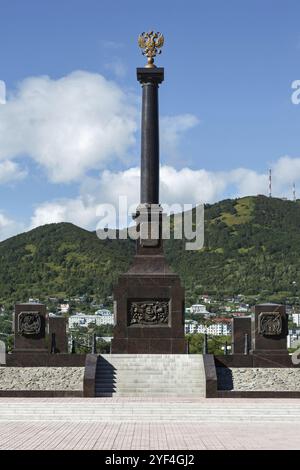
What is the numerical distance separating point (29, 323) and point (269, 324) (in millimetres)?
7223

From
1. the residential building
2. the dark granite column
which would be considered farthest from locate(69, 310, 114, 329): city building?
the dark granite column

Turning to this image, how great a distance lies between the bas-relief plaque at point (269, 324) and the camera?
26797 mm

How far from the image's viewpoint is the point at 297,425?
1780 centimetres

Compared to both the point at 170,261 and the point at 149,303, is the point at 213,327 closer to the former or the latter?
the point at 170,261

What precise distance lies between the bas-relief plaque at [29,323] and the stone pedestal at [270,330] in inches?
255

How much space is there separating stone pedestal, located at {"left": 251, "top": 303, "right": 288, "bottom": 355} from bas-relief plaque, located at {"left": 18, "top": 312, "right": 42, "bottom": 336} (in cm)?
648

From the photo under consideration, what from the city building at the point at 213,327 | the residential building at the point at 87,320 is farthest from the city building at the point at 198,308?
the residential building at the point at 87,320

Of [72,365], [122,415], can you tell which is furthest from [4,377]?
[122,415]

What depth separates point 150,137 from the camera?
28859mm

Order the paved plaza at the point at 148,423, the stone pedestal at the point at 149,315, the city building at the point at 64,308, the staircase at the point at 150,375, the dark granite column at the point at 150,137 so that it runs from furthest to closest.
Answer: the city building at the point at 64,308, the dark granite column at the point at 150,137, the stone pedestal at the point at 149,315, the staircase at the point at 150,375, the paved plaza at the point at 148,423

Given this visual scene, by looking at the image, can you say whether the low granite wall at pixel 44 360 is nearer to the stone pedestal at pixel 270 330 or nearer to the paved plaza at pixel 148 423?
the paved plaza at pixel 148 423

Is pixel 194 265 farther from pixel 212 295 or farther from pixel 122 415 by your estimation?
pixel 122 415

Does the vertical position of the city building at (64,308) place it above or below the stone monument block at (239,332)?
above

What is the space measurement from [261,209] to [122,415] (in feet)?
318
